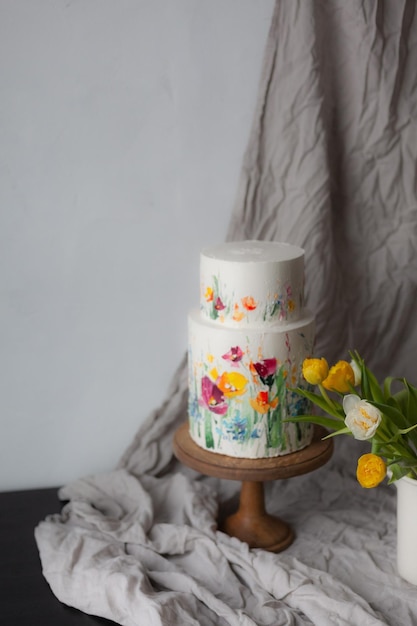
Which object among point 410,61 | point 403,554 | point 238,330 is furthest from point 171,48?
point 403,554

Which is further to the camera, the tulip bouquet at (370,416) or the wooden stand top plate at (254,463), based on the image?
the wooden stand top plate at (254,463)

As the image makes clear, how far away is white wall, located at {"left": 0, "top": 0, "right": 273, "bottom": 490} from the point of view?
4.81ft

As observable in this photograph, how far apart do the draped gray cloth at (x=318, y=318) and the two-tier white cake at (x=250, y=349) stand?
0.61 ft

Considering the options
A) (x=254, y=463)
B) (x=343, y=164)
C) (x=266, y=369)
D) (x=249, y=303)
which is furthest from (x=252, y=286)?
(x=343, y=164)

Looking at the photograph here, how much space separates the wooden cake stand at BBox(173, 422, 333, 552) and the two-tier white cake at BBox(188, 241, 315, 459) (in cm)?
2

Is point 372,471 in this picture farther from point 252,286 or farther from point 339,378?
point 252,286

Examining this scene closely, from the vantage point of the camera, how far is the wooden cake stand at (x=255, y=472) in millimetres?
1334

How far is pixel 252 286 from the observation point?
131cm

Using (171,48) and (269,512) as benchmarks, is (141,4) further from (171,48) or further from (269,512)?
(269,512)

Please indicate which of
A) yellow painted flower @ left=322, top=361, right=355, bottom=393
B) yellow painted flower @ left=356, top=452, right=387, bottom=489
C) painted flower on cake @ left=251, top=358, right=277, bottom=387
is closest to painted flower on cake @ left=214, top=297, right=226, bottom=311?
painted flower on cake @ left=251, top=358, right=277, bottom=387

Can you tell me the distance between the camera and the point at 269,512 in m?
1.56

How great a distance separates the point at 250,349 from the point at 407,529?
36cm

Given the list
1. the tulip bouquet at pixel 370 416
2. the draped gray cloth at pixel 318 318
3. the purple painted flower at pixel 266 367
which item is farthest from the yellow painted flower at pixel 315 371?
the draped gray cloth at pixel 318 318

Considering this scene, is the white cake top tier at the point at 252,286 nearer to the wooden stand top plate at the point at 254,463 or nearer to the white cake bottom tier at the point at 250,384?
the white cake bottom tier at the point at 250,384
